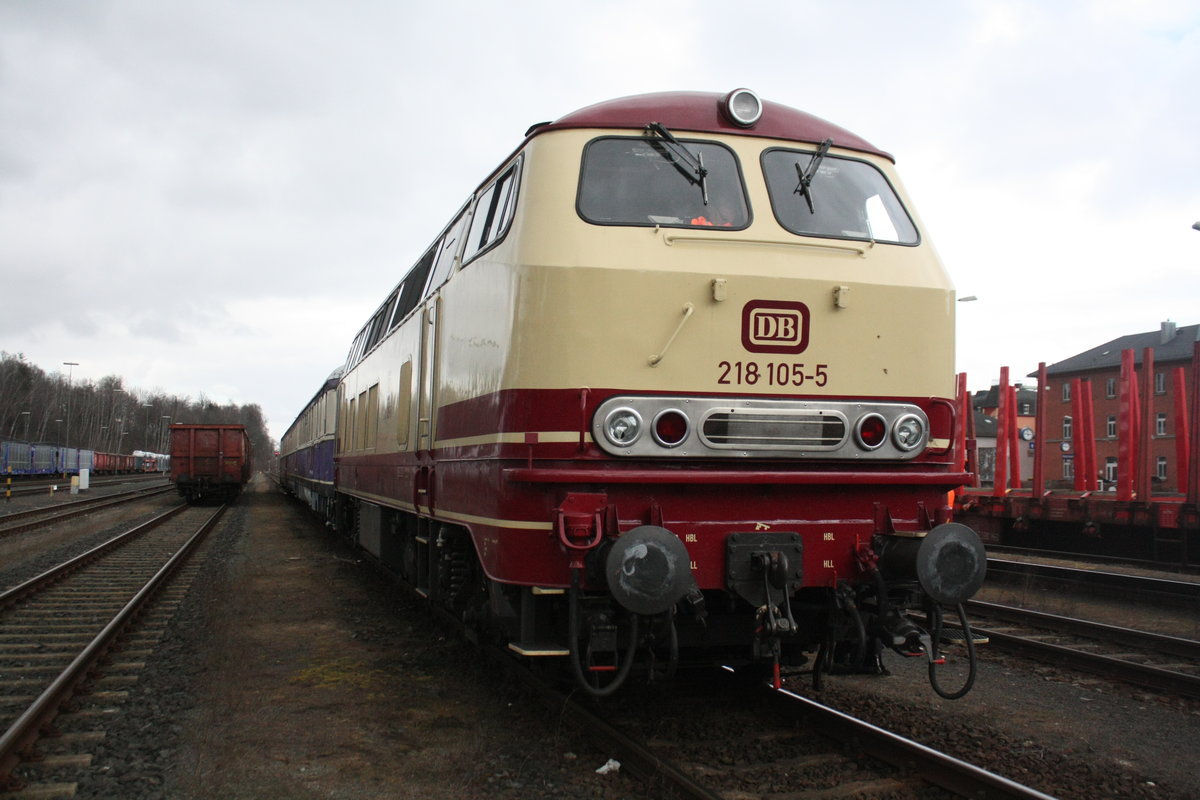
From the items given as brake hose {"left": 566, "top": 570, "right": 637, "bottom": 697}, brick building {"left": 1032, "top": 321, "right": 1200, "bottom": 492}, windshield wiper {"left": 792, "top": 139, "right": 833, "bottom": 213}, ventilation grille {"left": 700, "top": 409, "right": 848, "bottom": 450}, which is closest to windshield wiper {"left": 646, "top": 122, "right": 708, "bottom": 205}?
windshield wiper {"left": 792, "top": 139, "right": 833, "bottom": 213}

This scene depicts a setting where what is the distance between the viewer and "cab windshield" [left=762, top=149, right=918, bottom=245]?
17.1 feet

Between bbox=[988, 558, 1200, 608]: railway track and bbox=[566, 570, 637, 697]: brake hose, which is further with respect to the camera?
bbox=[988, 558, 1200, 608]: railway track

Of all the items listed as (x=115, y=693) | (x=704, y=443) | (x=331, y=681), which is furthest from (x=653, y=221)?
(x=115, y=693)

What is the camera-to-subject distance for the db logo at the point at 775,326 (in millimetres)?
4785

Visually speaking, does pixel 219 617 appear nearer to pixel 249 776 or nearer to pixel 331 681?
pixel 331 681

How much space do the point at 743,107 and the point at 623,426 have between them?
6.83ft

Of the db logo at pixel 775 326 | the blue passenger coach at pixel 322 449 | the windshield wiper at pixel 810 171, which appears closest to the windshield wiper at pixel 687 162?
the windshield wiper at pixel 810 171

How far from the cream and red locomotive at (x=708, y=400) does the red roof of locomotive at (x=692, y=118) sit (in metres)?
0.02

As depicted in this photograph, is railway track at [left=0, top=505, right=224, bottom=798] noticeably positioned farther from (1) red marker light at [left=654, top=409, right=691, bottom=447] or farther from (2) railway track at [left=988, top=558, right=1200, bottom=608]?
(2) railway track at [left=988, top=558, right=1200, bottom=608]

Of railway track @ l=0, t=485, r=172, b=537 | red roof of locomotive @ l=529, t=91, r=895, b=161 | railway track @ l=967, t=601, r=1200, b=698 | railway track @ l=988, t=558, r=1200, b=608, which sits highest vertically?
red roof of locomotive @ l=529, t=91, r=895, b=161

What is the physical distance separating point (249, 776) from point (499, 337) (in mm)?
2611

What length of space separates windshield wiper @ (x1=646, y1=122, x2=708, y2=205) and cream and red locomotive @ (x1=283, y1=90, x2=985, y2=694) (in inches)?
0.6

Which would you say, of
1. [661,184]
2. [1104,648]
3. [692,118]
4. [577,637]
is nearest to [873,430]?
[661,184]

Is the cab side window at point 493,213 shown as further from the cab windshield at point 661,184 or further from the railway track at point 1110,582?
the railway track at point 1110,582
